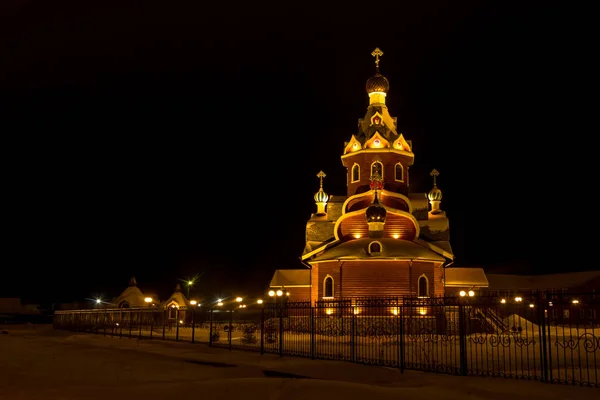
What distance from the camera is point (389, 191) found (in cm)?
3941

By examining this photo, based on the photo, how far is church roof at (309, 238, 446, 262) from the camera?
32.9 meters

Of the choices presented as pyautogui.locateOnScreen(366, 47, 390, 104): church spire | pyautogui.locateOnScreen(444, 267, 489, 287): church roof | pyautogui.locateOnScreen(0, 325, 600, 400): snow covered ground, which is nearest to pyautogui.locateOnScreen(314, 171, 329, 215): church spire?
pyautogui.locateOnScreen(366, 47, 390, 104): church spire

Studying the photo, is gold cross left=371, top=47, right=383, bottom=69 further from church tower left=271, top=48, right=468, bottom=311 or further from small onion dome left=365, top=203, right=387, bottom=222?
small onion dome left=365, top=203, right=387, bottom=222

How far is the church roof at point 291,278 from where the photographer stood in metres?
43.2

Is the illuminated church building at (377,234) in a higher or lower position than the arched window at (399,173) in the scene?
lower

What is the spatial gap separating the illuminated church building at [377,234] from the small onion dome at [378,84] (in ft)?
0.23

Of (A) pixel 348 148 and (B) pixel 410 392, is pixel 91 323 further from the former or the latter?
(B) pixel 410 392

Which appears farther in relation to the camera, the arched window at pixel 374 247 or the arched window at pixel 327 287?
the arched window at pixel 327 287

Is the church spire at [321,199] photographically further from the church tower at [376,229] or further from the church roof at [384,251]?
the church roof at [384,251]

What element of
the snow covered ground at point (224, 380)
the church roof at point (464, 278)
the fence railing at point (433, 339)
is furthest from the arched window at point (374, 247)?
the snow covered ground at point (224, 380)

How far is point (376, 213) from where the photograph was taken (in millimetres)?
35375

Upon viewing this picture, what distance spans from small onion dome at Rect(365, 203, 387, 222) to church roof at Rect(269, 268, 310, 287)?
10.0 m

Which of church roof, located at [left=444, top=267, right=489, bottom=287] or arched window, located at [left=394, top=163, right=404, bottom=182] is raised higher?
arched window, located at [left=394, top=163, right=404, bottom=182]

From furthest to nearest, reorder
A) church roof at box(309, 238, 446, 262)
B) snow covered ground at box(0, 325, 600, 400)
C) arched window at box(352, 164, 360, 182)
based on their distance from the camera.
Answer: arched window at box(352, 164, 360, 182) < church roof at box(309, 238, 446, 262) < snow covered ground at box(0, 325, 600, 400)
